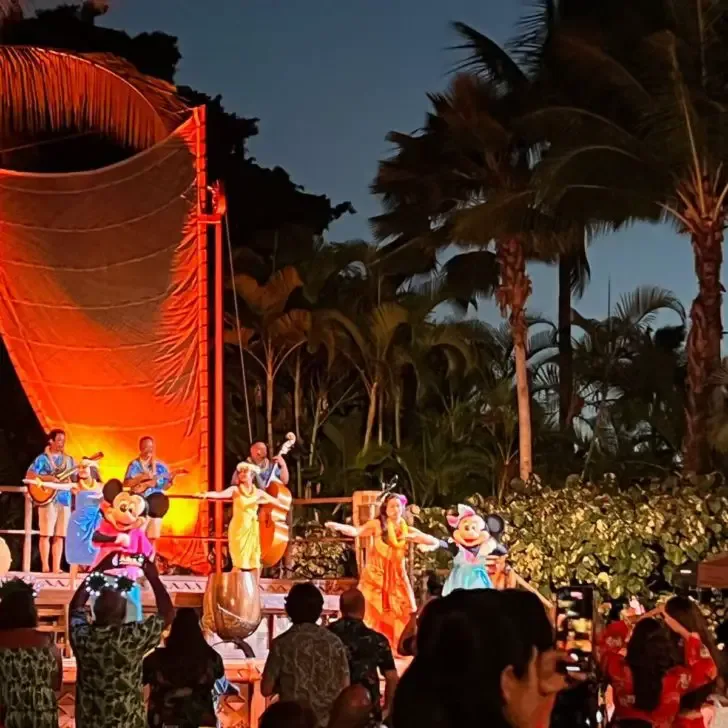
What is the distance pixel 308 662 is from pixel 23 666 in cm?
111

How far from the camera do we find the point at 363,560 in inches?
484

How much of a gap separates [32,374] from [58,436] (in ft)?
10.4

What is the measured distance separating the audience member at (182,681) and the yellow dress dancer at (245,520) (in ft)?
20.0

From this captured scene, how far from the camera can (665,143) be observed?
1483 cm

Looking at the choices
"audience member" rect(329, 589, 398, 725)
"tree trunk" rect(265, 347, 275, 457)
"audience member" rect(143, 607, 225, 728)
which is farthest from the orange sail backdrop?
"audience member" rect(143, 607, 225, 728)

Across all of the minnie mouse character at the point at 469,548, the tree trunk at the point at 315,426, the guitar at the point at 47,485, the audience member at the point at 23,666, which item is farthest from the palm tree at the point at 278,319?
the audience member at the point at 23,666

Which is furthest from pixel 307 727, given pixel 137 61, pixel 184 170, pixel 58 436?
pixel 137 61

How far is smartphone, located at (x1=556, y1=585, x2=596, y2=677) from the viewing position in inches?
215

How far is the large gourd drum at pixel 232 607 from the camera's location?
10523 millimetres

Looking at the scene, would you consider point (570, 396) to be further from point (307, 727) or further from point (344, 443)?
point (307, 727)

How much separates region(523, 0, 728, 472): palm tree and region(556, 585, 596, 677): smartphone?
955 centimetres

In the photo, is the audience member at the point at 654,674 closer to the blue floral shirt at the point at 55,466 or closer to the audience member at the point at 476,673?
the audience member at the point at 476,673

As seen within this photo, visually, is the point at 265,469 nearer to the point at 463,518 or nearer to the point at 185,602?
the point at 185,602

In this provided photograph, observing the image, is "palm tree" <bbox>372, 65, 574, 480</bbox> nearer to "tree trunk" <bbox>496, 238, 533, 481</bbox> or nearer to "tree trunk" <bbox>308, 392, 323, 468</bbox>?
"tree trunk" <bbox>496, 238, 533, 481</bbox>
